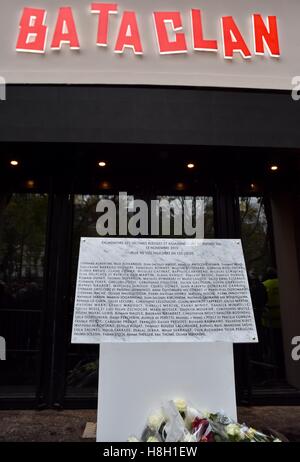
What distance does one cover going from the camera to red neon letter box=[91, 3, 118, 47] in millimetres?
5312

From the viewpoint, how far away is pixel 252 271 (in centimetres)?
570

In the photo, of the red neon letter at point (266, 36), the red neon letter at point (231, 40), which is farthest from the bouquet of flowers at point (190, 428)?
the red neon letter at point (266, 36)

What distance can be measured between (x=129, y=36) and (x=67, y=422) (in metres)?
5.41

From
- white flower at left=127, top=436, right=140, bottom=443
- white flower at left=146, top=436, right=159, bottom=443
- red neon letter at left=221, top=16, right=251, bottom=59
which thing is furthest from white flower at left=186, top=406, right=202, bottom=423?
red neon letter at left=221, top=16, right=251, bottom=59

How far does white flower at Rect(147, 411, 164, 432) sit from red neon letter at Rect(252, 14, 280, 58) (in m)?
5.17

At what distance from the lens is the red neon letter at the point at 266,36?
546cm

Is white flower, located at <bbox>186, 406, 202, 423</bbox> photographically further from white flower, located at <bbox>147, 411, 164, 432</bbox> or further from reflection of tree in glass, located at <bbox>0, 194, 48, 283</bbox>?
reflection of tree in glass, located at <bbox>0, 194, 48, 283</bbox>

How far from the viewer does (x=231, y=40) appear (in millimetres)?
5465

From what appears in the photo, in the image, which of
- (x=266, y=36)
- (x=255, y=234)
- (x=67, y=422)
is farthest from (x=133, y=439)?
(x=266, y=36)

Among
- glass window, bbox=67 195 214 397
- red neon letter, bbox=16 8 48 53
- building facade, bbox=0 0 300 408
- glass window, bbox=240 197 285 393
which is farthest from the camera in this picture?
glass window, bbox=240 197 285 393

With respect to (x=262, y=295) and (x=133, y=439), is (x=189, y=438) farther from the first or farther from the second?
(x=262, y=295)
